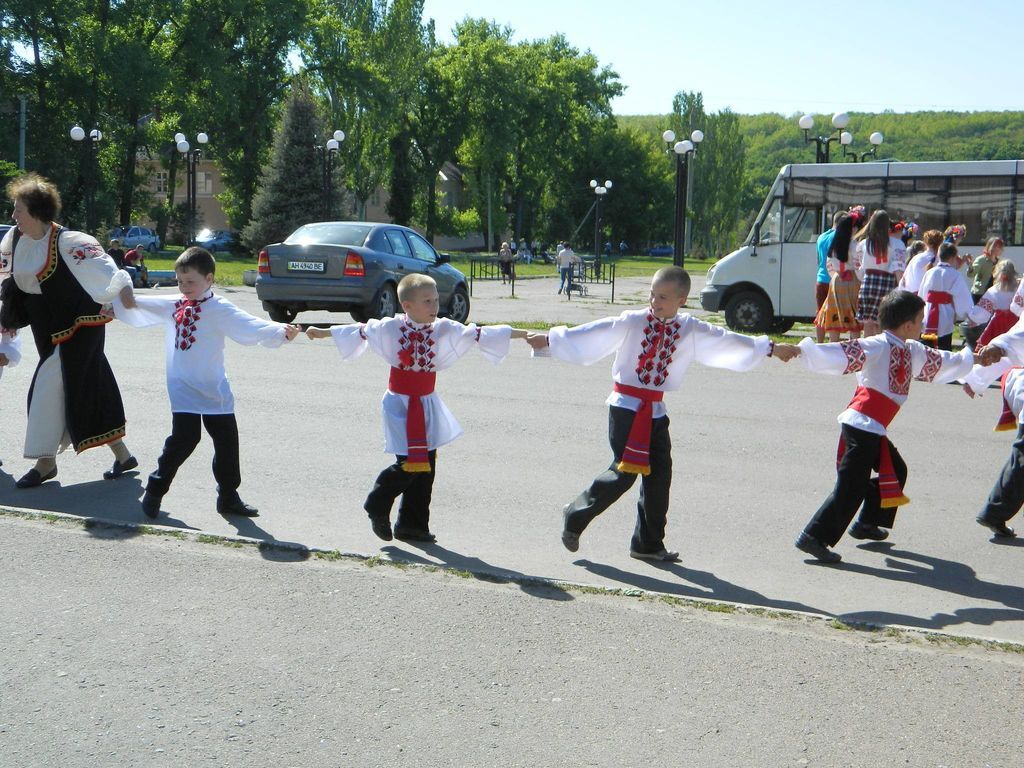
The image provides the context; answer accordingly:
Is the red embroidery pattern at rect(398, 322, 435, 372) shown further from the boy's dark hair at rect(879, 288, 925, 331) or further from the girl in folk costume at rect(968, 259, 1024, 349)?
the girl in folk costume at rect(968, 259, 1024, 349)

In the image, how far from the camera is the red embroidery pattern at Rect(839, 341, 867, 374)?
5.78 meters

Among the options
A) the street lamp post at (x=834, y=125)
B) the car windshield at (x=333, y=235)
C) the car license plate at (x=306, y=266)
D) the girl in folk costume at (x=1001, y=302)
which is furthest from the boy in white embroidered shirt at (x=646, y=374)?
the street lamp post at (x=834, y=125)

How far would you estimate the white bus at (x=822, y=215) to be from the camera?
20.5 m

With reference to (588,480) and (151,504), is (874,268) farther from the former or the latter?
(151,504)

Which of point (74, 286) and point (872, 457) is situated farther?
point (74, 286)

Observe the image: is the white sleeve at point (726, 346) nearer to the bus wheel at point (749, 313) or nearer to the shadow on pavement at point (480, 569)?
the shadow on pavement at point (480, 569)

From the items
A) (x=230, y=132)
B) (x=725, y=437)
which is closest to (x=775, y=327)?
(x=725, y=437)

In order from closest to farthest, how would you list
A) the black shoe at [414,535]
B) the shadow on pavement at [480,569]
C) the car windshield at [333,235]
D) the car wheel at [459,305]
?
the shadow on pavement at [480,569] → the black shoe at [414,535] → the car windshield at [333,235] → the car wheel at [459,305]

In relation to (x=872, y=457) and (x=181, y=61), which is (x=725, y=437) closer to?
(x=872, y=457)

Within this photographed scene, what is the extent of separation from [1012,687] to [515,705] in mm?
1774

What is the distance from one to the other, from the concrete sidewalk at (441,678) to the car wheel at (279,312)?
13.7 meters

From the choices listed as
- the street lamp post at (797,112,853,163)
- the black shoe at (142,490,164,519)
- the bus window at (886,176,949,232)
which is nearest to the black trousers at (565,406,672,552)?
the black shoe at (142,490,164,519)

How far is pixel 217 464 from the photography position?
6.48 metres

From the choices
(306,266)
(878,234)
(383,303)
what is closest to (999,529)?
(878,234)
